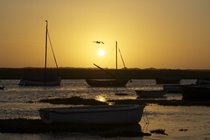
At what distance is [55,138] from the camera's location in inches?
1282

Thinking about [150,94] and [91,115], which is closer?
→ [91,115]

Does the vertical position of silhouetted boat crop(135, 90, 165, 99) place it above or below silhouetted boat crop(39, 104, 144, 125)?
above

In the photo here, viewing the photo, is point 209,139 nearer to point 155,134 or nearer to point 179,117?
point 155,134

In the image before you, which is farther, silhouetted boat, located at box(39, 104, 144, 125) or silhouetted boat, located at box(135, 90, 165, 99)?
silhouetted boat, located at box(135, 90, 165, 99)

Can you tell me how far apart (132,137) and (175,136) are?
8.45 ft

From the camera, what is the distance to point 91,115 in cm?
3684

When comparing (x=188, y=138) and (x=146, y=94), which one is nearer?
(x=188, y=138)

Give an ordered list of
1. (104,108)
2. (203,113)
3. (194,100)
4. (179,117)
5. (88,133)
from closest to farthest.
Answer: (88,133) < (104,108) < (179,117) < (203,113) < (194,100)

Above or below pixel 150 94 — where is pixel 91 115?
below

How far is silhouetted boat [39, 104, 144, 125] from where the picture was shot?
120ft

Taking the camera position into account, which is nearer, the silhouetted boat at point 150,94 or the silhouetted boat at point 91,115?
the silhouetted boat at point 91,115

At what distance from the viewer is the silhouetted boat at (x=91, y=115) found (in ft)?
120

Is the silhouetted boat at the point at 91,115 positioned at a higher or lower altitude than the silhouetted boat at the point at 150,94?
lower

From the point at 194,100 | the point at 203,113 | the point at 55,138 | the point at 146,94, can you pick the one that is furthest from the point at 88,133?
the point at 146,94
